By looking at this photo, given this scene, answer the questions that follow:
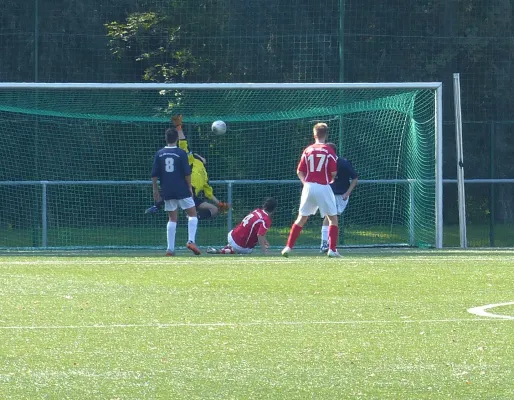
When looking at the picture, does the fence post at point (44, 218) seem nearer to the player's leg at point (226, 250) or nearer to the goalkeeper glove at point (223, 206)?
the goalkeeper glove at point (223, 206)

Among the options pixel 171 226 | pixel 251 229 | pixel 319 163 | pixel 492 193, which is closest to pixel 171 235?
pixel 171 226

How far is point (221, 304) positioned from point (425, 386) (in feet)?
12.4

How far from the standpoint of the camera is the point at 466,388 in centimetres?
615

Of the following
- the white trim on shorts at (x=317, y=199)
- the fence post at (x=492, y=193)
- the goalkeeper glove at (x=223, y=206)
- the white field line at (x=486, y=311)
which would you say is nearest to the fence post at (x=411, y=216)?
the fence post at (x=492, y=193)

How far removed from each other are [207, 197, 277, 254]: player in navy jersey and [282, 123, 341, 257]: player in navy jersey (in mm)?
1046

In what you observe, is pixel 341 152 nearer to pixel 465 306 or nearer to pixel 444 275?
pixel 444 275

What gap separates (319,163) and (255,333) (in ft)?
23.7

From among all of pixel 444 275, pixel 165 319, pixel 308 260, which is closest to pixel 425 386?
pixel 165 319

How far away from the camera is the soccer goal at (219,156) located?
63.0 feet

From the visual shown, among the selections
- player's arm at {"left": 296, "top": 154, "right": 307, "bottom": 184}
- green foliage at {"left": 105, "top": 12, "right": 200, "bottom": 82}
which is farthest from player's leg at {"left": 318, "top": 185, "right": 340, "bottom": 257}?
green foliage at {"left": 105, "top": 12, "right": 200, "bottom": 82}

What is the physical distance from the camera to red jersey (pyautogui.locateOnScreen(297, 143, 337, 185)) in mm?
15125

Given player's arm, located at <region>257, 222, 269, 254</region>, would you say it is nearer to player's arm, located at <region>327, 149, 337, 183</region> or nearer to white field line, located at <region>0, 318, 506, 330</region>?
player's arm, located at <region>327, 149, 337, 183</region>

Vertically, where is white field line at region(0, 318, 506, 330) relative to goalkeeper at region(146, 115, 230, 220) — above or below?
below

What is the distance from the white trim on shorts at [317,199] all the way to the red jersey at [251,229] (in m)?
1.15
